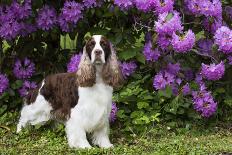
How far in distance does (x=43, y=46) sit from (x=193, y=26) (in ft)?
6.33

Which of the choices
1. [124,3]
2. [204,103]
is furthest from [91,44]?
[204,103]

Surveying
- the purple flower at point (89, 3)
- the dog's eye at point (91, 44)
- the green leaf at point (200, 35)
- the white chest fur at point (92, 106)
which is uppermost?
the purple flower at point (89, 3)

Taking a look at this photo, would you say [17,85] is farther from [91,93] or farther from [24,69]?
[91,93]

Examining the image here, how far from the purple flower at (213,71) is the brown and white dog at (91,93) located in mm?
1167

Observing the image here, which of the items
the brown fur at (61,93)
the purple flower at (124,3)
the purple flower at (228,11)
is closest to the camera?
the brown fur at (61,93)

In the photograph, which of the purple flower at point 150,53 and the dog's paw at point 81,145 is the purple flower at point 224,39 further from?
the dog's paw at point 81,145

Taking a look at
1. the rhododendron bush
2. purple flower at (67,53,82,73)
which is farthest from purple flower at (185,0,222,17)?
purple flower at (67,53,82,73)

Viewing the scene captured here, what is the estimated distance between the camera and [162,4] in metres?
7.79

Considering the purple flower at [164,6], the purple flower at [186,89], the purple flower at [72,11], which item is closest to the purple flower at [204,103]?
the purple flower at [186,89]

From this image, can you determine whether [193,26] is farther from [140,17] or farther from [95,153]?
[95,153]

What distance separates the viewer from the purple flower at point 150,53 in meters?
7.97

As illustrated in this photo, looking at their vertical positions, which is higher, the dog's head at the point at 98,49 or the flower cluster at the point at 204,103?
the dog's head at the point at 98,49

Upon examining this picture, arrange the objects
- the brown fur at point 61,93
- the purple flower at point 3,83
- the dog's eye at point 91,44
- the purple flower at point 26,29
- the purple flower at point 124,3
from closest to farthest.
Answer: the dog's eye at point 91,44, the brown fur at point 61,93, the purple flower at point 124,3, the purple flower at point 26,29, the purple flower at point 3,83

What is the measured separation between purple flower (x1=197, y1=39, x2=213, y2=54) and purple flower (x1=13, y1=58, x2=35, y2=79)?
6.82 ft
